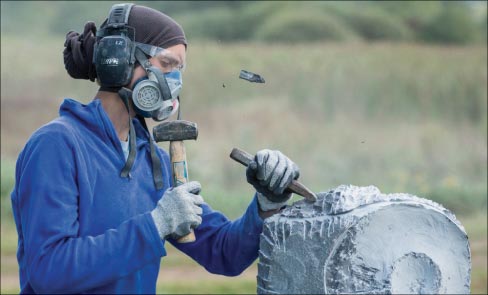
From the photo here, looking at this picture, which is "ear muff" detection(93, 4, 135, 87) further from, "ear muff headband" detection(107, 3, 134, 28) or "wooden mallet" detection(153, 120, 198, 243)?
"wooden mallet" detection(153, 120, 198, 243)

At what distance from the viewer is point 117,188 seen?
3039 mm

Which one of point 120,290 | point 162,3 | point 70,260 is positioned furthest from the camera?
point 162,3

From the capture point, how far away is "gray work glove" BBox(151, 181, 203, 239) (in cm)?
292

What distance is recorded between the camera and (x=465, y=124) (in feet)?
33.0

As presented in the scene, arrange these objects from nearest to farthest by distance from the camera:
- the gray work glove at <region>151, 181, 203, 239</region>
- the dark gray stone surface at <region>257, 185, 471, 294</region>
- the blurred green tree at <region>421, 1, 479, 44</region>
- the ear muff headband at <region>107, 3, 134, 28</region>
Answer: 1. the dark gray stone surface at <region>257, 185, 471, 294</region>
2. the gray work glove at <region>151, 181, 203, 239</region>
3. the ear muff headband at <region>107, 3, 134, 28</region>
4. the blurred green tree at <region>421, 1, 479, 44</region>

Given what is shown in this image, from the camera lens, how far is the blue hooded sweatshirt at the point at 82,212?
2832 mm

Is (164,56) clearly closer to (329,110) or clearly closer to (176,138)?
(176,138)

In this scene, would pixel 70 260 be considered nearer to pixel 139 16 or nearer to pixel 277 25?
pixel 139 16

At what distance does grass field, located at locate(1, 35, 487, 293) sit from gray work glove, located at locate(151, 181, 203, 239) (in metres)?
5.69

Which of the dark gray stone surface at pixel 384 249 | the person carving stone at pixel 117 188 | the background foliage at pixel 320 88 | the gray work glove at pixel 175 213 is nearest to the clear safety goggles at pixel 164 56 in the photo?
the person carving stone at pixel 117 188

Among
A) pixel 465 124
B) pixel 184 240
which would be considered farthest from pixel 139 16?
pixel 465 124

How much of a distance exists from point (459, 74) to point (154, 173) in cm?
756

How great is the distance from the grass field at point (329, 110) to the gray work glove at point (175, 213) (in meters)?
Result: 5.69

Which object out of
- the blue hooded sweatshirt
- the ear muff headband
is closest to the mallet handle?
the blue hooded sweatshirt
